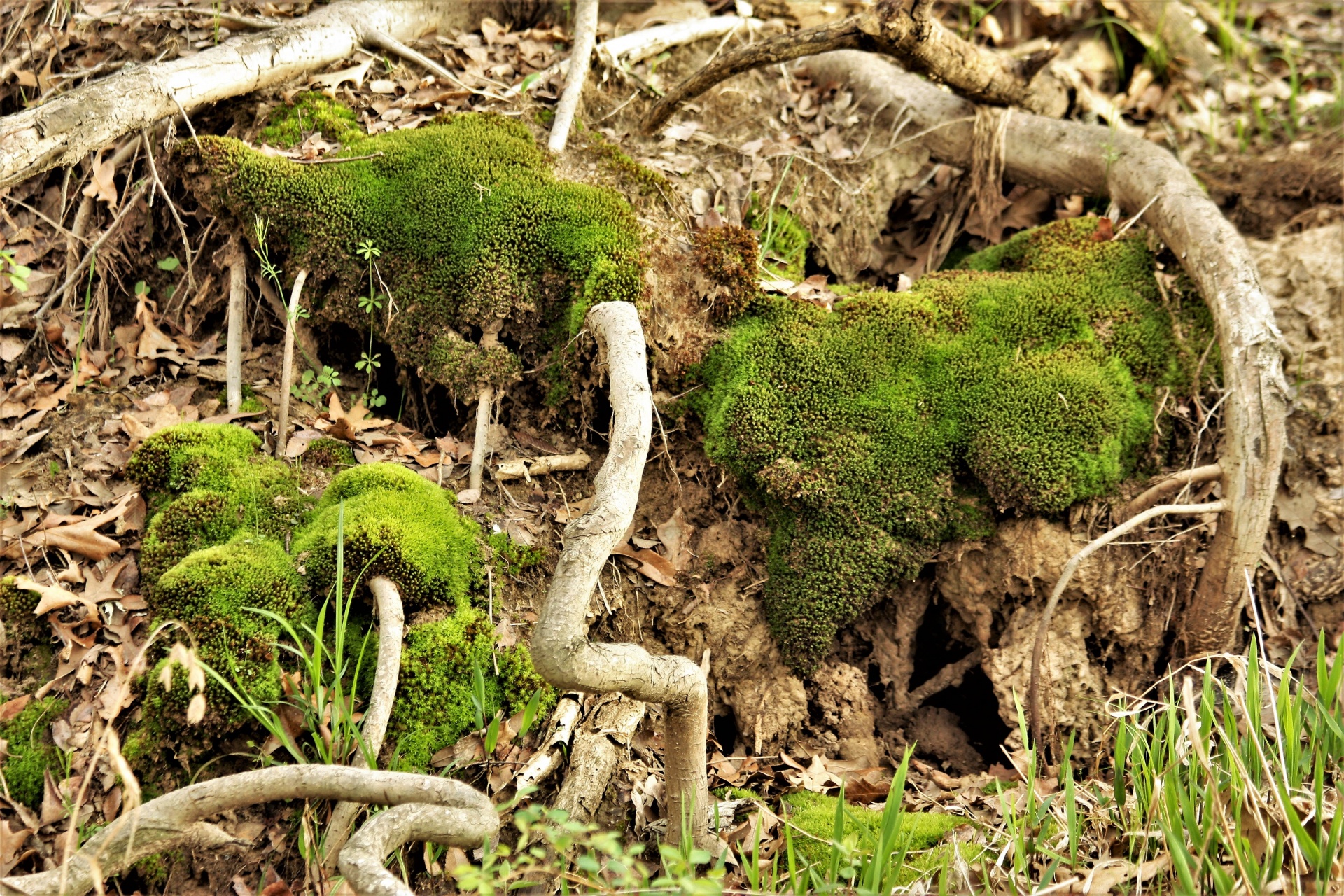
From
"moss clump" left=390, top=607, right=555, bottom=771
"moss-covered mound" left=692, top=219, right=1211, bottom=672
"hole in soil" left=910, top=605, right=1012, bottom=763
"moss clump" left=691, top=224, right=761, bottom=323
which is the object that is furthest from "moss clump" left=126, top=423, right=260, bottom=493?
"hole in soil" left=910, top=605, right=1012, bottom=763

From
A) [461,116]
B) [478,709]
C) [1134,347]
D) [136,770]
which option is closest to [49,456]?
[136,770]

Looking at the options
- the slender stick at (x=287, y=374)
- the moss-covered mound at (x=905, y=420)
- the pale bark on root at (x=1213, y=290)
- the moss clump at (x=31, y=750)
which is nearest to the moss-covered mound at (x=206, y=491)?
the slender stick at (x=287, y=374)

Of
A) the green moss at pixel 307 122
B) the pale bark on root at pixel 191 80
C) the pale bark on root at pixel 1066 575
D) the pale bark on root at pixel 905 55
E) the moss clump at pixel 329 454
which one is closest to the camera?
the pale bark on root at pixel 191 80

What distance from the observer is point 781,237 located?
4.71 meters

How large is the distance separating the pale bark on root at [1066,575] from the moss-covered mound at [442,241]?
202cm

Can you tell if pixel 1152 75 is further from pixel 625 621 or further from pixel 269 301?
pixel 269 301

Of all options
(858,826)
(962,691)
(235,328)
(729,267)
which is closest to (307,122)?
(235,328)

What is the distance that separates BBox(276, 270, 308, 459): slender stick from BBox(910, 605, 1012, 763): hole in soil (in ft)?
9.28

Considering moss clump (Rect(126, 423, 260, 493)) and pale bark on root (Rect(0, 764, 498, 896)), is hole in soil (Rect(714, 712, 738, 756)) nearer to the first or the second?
pale bark on root (Rect(0, 764, 498, 896))

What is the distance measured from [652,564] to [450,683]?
3.39 ft

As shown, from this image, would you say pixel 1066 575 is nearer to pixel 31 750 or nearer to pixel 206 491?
pixel 206 491

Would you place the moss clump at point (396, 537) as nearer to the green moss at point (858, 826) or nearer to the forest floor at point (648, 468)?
the forest floor at point (648, 468)

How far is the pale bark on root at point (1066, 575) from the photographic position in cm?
358

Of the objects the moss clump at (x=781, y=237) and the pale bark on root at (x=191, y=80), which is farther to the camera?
the moss clump at (x=781, y=237)
